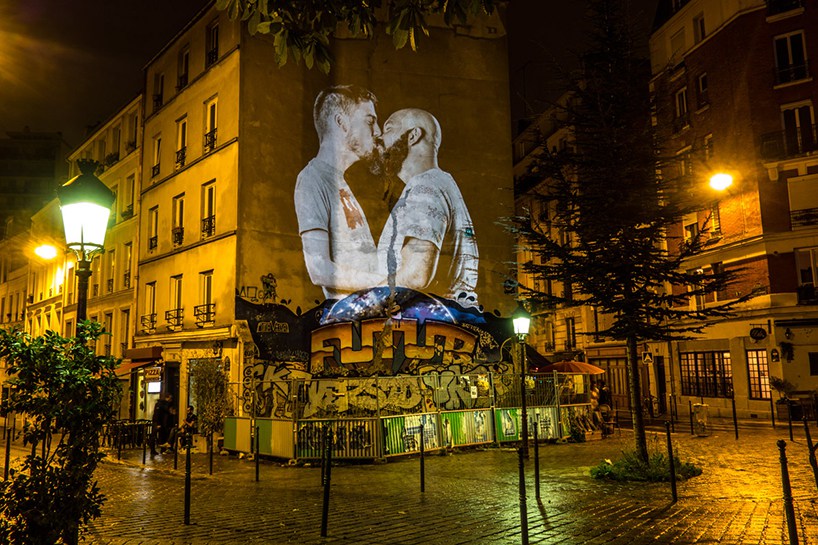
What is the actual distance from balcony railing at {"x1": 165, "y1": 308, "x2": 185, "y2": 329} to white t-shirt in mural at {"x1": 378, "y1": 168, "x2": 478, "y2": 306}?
8288mm

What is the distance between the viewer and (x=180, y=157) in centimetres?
2788

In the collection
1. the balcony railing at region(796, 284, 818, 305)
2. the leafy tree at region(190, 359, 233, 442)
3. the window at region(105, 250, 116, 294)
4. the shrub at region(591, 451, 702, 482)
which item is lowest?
the shrub at region(591, 451, 702, 482)

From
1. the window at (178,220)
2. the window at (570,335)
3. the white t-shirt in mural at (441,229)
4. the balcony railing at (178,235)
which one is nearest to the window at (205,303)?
the balcony railing at (178,235)

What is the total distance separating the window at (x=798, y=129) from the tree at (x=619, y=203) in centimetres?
1940

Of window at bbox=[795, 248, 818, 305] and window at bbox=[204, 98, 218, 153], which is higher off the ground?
window at bbox=[204, 98, 218, 153]

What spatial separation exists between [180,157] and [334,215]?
7.13 m

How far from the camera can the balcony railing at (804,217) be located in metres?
28.9

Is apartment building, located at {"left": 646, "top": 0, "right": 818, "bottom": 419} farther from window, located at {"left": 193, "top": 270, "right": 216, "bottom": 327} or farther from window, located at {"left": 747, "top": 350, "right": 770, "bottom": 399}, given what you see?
window, located at {"left": 193, "top": 270, "right": 216, "bottom": 327}

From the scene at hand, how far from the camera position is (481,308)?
2836cm

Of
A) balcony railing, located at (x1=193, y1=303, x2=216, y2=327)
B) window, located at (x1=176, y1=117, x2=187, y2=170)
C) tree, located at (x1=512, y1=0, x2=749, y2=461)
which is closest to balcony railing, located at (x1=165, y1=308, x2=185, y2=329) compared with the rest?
balcony railing, located at (x1=193, y1=303, x2=216, y2=327)

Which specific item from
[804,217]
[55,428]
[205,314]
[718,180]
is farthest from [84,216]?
[804,217]

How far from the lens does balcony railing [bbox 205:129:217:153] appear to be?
2584 centimetres

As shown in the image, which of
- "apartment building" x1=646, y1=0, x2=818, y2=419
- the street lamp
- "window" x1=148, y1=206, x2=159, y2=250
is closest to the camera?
the street lamp

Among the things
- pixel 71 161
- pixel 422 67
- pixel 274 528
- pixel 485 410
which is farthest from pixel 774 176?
pixel 71 161
